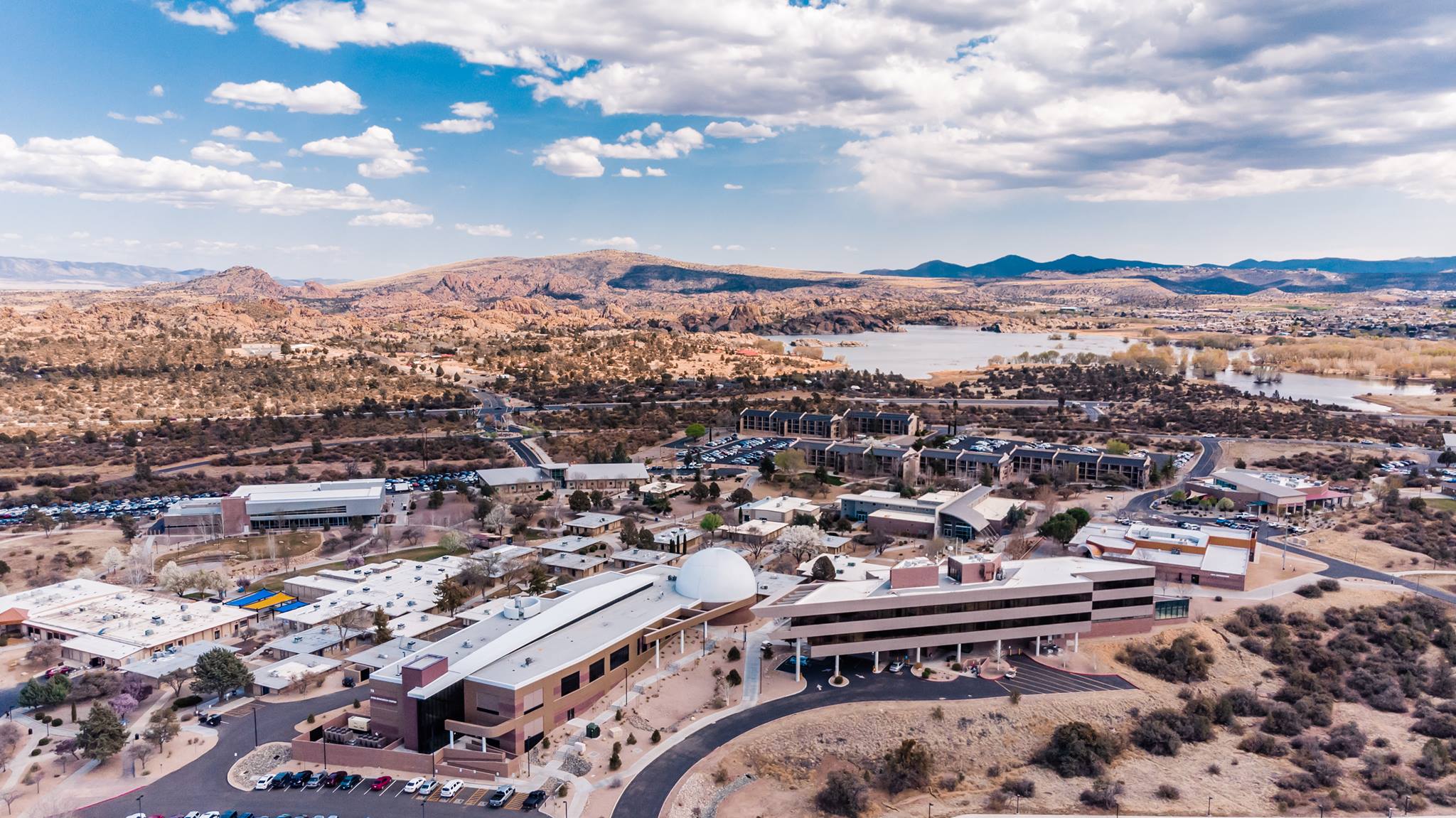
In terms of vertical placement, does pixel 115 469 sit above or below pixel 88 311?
below

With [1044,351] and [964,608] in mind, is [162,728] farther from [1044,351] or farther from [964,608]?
[1044,351]

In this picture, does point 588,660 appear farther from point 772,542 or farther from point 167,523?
point 167,523

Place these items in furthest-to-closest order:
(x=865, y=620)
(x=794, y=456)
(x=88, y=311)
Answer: (x=88, y=311) → (x=794, y=456) → (x=865, y=620)

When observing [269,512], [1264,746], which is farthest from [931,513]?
[269,512]

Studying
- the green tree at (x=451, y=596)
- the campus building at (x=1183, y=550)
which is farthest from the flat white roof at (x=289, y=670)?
the campus building at (x=1183, y=550)

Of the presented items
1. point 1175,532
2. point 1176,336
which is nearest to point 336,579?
point 1175,532

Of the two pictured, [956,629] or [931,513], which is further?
[931,513]

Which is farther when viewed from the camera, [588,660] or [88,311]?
[88,311]
